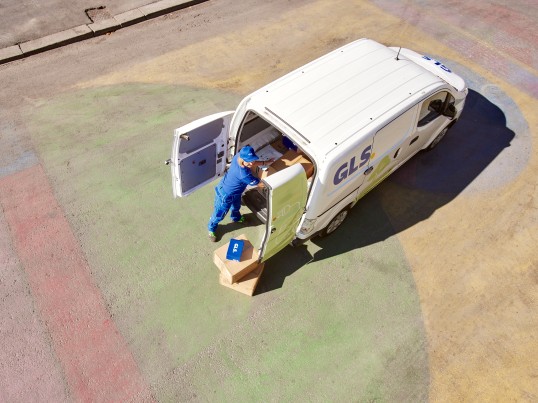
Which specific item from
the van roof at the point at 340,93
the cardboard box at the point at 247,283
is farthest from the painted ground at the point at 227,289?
the van roof at the point at 340,93

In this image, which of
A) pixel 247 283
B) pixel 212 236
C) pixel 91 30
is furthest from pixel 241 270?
pixel 91 30

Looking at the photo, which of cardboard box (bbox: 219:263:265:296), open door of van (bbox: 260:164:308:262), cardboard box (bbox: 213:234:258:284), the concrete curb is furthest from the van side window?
the concrete curb

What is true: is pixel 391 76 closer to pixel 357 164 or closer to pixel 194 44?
pixel 357 164

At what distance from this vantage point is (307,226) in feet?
20.4

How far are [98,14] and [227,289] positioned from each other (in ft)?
30.9

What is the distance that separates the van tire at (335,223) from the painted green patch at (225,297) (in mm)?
228

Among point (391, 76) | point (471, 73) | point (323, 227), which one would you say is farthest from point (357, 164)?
point (471, 73)

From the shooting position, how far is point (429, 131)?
7.53 metres

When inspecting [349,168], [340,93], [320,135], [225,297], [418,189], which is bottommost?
[225,297]

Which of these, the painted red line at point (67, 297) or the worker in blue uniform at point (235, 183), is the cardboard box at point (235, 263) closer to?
the worker in blue uniform at point (235, 183)

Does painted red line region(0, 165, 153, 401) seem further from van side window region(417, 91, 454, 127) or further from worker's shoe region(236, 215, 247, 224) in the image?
van side window region(417, 91, 454, 127)

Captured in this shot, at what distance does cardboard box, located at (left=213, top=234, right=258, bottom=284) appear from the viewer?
6.28 m

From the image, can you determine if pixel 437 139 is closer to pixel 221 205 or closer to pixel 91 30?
pixel 221 205

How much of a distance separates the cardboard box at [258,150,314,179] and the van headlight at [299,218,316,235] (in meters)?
0.77
